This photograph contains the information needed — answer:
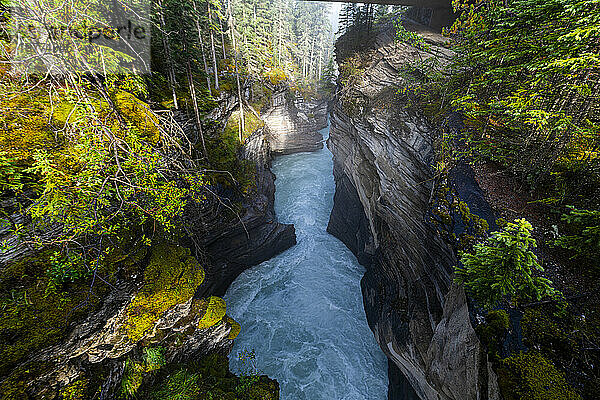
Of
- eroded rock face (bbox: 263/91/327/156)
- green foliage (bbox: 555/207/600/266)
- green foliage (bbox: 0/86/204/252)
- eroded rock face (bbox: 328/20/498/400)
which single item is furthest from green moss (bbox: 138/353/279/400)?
eroded rock face (bbox: 263/91/327/156)

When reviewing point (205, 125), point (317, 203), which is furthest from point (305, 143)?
point (205, 125)

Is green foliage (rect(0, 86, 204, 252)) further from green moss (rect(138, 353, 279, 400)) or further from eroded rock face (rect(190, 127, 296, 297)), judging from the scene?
eroded rock face (rect(190, 127, 296, 297))

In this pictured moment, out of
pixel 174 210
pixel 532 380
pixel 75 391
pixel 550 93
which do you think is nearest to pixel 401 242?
pixel 532 380

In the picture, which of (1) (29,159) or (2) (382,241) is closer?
(1) (29,159)

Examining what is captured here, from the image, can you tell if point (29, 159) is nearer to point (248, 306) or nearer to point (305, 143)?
point (248, 306)

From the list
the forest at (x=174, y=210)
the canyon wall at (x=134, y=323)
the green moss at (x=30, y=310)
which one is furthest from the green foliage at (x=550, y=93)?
the green moss at (x=30, y=310)

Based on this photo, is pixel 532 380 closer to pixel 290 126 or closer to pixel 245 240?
pixel 245 240
